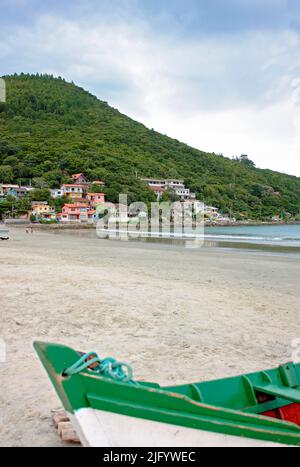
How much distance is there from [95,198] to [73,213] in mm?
9130

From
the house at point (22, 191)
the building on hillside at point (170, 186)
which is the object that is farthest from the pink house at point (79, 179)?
the building on hillside at point (170, 186)

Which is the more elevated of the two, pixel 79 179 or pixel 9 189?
pixel 79 179

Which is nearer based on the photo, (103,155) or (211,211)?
(211,211)

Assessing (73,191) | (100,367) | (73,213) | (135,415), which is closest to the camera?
(135,415)

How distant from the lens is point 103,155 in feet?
320

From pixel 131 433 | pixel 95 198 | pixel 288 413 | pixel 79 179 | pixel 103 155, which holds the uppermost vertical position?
pixel 103 155

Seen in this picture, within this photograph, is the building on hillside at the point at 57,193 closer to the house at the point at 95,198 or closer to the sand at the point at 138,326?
the house at the point at 95,198

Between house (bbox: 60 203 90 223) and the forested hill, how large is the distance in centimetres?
1098

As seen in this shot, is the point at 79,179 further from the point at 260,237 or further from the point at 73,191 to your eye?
the point at 260,237

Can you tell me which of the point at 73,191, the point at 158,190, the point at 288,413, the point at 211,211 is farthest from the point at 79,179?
the point at 288,413

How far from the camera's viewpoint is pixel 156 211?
81.2 meters

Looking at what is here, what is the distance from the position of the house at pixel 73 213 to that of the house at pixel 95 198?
218 inches
